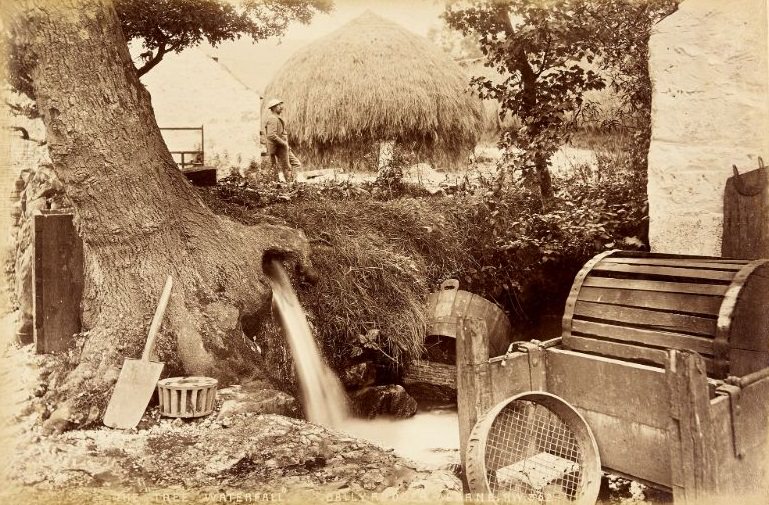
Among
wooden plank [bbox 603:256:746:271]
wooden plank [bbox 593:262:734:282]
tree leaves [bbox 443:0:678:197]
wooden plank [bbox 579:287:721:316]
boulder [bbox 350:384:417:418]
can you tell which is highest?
tree leaves [bbox 443:0:678:197]

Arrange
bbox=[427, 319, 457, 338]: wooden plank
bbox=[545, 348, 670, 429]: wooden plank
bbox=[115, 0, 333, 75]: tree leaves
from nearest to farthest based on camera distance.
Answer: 1. bbox=[545, 348, 670, 429]: wooden plank
2. bbox=[115, 0, 333, 75]: tree leaves
3. bbox=[427, 319, 457, 338]: wooden plank

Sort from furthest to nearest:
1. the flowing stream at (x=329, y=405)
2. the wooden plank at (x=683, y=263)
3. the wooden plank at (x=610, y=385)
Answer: the flowing stream at (x=329, y=405)
the wooden plank at (x=683, y=263)
the wooden plank at (x=610, y=385)

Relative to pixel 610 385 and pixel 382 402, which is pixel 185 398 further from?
pixel 610 385

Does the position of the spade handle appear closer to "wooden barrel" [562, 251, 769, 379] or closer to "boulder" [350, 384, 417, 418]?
"boulder" [350, 384, 417, 418]

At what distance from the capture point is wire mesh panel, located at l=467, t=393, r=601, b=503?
3201 mm

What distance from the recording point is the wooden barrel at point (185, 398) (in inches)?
164

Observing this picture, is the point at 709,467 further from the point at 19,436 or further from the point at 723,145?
the point at 19,436

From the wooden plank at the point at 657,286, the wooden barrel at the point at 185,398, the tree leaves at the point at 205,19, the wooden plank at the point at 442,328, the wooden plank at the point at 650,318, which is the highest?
the tree leaves at the point at 205,19

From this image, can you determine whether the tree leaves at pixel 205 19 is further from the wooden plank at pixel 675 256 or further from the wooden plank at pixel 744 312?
the wooden plank at pixel 744 312

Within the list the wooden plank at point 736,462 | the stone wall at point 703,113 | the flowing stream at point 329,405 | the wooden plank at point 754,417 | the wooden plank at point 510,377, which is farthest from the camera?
the flowing stream at point 329,405

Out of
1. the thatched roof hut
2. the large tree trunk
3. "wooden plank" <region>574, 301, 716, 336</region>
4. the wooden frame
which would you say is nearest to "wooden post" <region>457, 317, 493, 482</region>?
the wooden frame

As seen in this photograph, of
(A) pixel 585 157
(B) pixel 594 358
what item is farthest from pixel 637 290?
(A) pixel 585 157

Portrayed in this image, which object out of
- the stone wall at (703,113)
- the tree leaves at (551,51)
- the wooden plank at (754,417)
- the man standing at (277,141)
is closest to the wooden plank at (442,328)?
the tree leaves at (551,51)

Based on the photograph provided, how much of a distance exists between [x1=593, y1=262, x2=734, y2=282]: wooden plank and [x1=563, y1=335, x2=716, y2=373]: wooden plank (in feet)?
1.43
